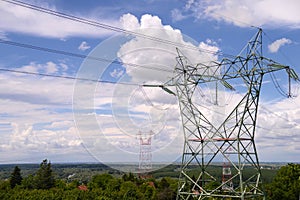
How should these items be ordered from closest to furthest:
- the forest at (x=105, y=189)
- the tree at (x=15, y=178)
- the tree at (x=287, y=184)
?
the tree at (x=287, y=184)
the forest at (x=105, y=189)
the tree at (x=15, y=178)

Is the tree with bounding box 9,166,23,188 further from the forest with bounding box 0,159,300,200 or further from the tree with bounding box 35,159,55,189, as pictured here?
the tree with bounding box 35,159,55,189

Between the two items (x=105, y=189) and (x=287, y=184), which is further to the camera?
(x=105, y=189)

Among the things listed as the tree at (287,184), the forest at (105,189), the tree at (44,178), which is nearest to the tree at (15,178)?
the forest at (105,189)

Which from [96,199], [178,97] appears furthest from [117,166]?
[96,199]

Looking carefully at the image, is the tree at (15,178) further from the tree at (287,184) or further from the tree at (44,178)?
the tree at (287,184)

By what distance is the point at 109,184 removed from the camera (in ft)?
240

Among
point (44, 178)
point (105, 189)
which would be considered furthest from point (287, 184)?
point (44, 178)

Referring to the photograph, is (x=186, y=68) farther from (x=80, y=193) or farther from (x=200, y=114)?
(x=80, y=193)

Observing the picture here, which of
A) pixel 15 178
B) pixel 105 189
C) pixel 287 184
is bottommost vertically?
pixel 105 189

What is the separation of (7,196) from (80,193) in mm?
10282

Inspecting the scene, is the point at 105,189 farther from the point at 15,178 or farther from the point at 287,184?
the point at 287,184

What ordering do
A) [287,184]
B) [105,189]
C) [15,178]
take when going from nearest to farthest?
1. [287,184]
2. [105,189]
3. [15,178]

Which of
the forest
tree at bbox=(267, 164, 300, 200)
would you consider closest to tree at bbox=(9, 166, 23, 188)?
the forest

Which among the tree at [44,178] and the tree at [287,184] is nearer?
the tree at [287,184]
